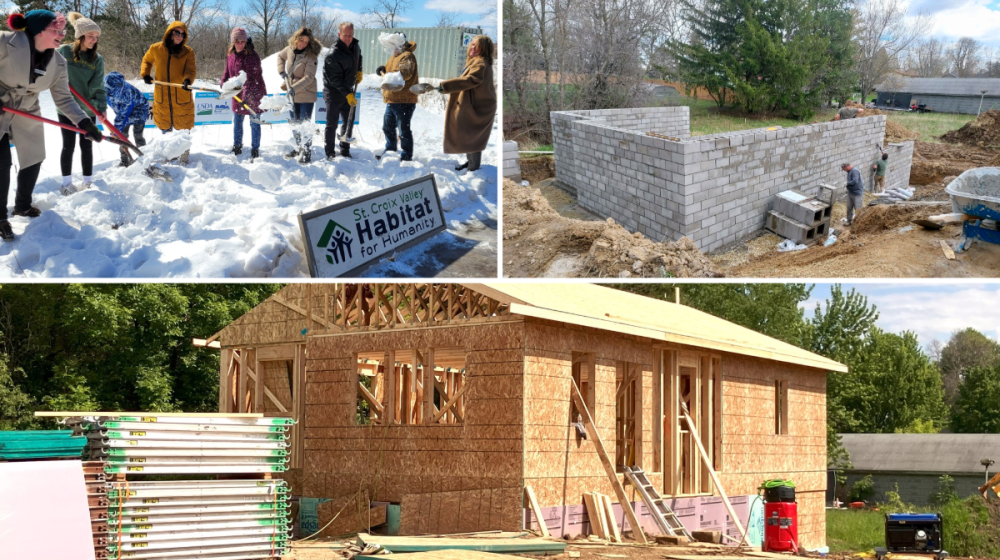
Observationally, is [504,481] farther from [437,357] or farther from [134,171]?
[134,171]

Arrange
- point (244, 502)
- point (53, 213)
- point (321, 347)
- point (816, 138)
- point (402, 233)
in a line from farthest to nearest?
1. point (816, 138)
2. point (321, 347)
3. point (244, 502)
4. point (402, 233)
5. point (53, 213)

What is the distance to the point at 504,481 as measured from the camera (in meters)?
11.4

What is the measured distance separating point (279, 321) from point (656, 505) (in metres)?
6.67

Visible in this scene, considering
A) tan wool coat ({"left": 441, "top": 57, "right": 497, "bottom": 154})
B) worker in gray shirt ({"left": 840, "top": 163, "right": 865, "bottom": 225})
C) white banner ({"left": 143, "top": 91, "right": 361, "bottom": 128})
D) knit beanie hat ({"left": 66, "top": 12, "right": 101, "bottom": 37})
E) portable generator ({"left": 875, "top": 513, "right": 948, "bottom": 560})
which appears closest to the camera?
knit beanie hat ({"left": 66, "top": 12, "right": 101, "bottom": 37})

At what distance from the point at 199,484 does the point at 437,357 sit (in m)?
5.13

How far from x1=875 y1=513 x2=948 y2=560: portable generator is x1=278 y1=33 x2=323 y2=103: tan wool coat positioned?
8.88m

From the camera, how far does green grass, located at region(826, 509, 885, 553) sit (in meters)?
27.2

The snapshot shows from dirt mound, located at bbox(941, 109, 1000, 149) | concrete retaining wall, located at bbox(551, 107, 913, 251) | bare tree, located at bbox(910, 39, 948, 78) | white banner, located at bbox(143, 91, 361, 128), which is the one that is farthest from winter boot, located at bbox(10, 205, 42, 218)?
dirt mound, located at bbox(941, 109, 1000, 149)

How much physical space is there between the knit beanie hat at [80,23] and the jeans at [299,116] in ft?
6.98

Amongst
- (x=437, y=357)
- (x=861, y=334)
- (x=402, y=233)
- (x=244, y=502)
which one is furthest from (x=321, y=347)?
(x=861, y=334)

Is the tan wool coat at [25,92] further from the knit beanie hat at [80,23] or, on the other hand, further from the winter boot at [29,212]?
the winter boot at [29,212]

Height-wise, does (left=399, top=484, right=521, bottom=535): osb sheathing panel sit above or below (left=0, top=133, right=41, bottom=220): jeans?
below

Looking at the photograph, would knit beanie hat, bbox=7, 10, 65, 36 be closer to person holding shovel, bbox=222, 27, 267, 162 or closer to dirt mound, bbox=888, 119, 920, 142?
person holding shovel, bbox=222, 27, 267, 162

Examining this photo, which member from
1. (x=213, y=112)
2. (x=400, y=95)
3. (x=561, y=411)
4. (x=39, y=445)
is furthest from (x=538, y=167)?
(x=39, y=445)
